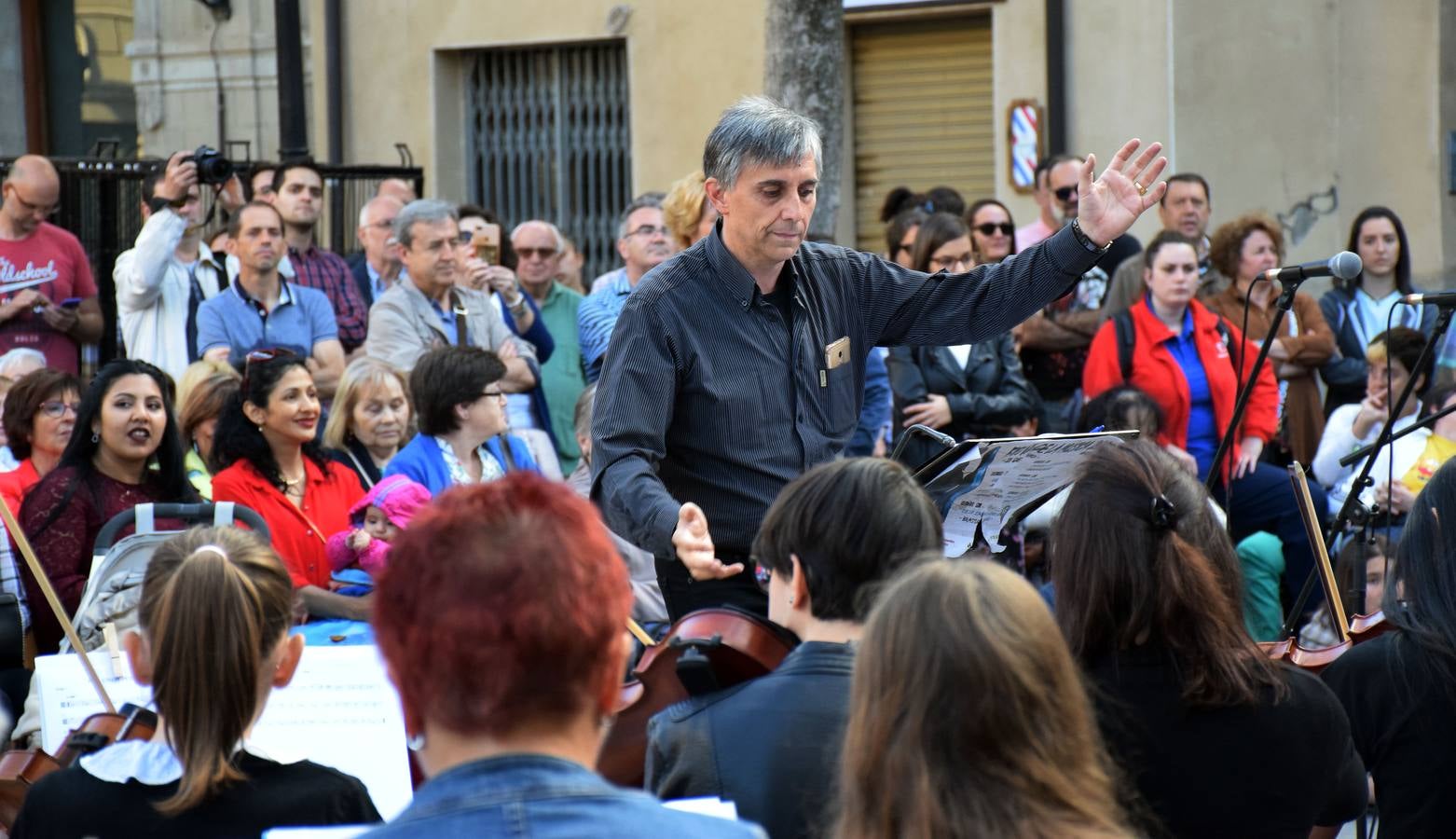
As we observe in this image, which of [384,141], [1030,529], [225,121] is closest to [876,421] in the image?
[1030,529]

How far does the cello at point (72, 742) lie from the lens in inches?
123

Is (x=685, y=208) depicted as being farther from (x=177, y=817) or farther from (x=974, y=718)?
(x=974, y=718)

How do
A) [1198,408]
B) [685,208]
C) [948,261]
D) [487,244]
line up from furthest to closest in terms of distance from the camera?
1. [487,244]
2. [1198,408]
3. [948,261]
4. [685,208]

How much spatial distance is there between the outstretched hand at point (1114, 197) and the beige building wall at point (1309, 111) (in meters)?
7.30

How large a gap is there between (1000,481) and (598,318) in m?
4.07

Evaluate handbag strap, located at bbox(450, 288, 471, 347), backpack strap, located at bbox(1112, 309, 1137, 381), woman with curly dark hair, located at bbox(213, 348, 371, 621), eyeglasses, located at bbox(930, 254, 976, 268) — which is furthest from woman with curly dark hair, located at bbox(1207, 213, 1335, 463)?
woman with curly dark hair, located at bbox(213, 348, 371, 621)

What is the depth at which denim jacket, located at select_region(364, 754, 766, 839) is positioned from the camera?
1634 mm

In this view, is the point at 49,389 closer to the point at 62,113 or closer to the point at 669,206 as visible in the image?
the point at 669,206

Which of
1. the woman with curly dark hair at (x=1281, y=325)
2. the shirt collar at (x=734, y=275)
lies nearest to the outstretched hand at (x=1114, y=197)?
the shirt collar at (x=734, y=275)

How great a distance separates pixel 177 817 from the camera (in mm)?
2867

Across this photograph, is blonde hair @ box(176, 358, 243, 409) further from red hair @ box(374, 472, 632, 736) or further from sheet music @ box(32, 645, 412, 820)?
red hair @ box(374, 472, 632, 736)

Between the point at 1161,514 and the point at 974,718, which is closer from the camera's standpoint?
the point at 974,718

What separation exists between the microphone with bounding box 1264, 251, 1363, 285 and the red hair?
320 cm

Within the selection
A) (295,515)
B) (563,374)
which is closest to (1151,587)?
(295,515)
